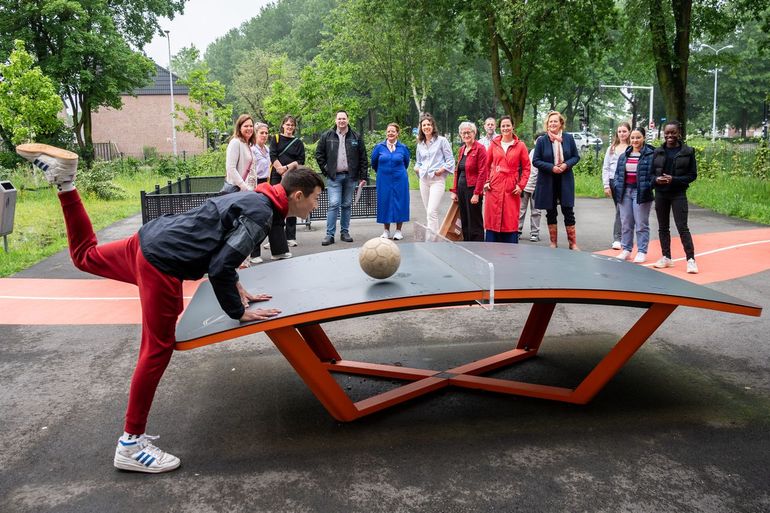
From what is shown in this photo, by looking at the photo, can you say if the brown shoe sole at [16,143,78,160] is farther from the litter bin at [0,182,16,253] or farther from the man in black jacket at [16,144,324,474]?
the litter bin at [0,182,16,253]

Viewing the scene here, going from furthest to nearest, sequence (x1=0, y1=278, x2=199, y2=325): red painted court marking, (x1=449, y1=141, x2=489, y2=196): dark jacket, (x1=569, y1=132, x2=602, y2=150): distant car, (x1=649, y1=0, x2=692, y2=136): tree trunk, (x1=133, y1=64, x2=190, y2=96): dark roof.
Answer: (x1=133, y1=64, x2=190, y2=96): dark roof
(x1=569, y1=132, x2=602, y2=150): distant car
(x1=649, y1=0, x2=692, y2=136): tree trunk
(x1=449, y1=141, x2=489, y2=196): dark jacket
(x1=0, y1=278, x2=199, y2=325): red painted court marking

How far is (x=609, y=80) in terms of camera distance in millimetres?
64188

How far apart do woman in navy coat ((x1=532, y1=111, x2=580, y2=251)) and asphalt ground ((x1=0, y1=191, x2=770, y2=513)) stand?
336cm

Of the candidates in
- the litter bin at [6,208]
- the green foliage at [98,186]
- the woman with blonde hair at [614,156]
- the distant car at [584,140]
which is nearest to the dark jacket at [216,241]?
the woman with blonde hair at [614,156]

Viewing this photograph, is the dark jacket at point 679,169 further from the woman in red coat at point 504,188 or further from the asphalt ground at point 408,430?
the asphalt ground at point 408,430

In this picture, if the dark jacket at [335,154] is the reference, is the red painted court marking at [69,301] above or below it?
below

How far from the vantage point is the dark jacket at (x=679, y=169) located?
336 inches

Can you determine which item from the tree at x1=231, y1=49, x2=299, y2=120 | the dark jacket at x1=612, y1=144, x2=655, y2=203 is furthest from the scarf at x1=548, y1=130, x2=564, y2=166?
the tree at x1=231, y1=49, x2=299, y2=120

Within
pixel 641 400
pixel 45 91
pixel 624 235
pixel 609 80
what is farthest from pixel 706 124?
pixel 641 400

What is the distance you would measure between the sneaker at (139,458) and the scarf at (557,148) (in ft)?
23.9

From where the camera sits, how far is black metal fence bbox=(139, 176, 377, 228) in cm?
1193

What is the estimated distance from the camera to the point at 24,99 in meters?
24.0

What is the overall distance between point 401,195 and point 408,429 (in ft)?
23.9

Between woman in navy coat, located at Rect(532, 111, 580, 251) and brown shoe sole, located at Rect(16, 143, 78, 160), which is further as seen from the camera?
woman in navy coat, located at Rect(532, 111, 580, 251)
